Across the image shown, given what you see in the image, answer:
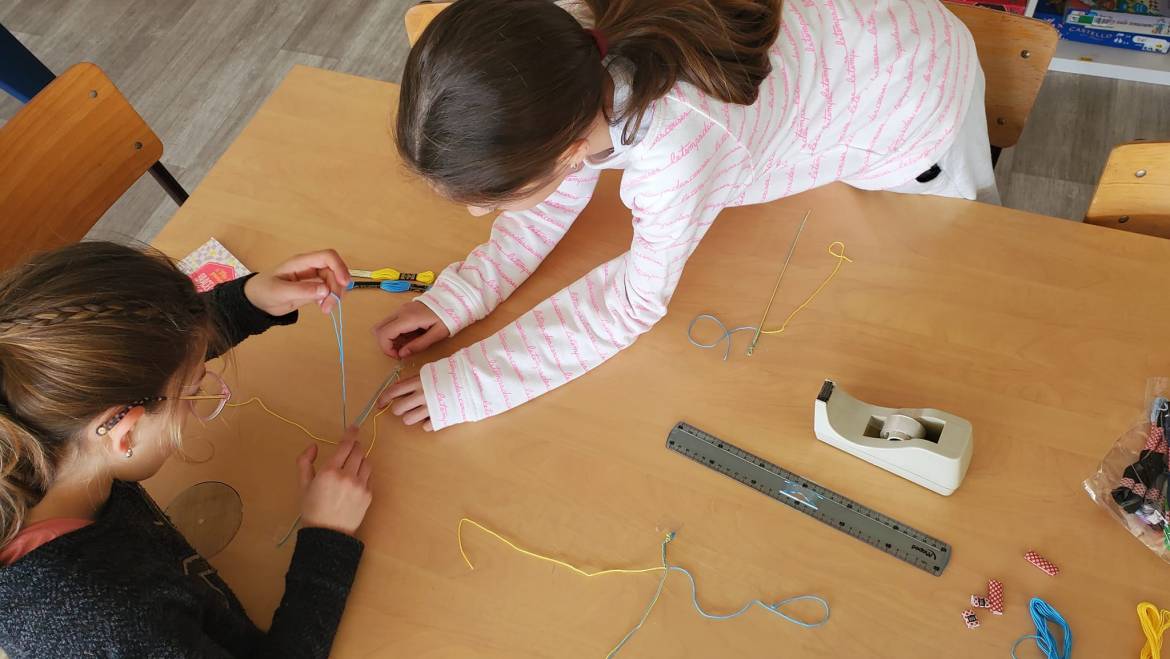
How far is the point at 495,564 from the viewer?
92 cm

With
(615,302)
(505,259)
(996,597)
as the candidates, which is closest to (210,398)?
(505,259)

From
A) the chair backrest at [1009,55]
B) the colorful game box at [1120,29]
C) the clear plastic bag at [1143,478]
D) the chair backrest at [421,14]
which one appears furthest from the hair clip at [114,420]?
the colorful game box at [1120,29]

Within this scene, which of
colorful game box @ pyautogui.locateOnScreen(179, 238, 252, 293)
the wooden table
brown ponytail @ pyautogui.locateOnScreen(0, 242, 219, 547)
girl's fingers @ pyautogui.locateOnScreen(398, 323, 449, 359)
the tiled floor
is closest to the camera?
brown ponytail @ pyautogui.locateOnScreen(0, 242, 219, 547)

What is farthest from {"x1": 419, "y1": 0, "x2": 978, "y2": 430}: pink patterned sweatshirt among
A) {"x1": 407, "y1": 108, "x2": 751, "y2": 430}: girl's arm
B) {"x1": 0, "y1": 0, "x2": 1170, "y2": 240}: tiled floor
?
{"x1": 0, "y1": 0, "x2": 1170, "y2": 240}: tiled floor

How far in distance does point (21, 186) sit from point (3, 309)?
0.57 m

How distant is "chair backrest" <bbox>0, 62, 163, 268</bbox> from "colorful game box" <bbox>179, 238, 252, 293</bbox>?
0.24 meters

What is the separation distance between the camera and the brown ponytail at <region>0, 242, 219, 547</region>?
2.47ft

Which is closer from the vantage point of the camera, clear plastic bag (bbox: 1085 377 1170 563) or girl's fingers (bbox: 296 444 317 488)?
clear plastic bag (bbox: 1085 377 1170 563)

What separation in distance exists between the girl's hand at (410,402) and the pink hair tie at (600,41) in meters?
0.47

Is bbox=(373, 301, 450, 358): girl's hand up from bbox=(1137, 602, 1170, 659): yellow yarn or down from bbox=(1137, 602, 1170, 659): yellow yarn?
up

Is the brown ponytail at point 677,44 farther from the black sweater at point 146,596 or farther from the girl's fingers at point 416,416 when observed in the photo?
the black sweater at point 146,596

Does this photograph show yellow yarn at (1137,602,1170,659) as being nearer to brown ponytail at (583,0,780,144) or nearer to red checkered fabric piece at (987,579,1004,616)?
red checkered fabric piece at (987,579,1004,616)

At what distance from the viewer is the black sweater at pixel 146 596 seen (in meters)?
0.78

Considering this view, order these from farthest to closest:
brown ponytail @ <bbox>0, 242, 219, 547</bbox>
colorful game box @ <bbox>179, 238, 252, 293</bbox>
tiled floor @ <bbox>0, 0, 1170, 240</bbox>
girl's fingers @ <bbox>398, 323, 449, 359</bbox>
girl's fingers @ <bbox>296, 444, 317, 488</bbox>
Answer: tiled floor @ <bbox>0, 0, 1170, 240</bbox> < colorful game box @ <bbox>179, 238, 252, 293</bbox> < girl's fingers @ <bbox>398, 323, 449, 359</bbox> < girl's fingers @ <bbox>296, 444, 317, 488</bbox> < brown ponytail @ <bbox>0, 242, 219, 547</bbox>
